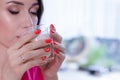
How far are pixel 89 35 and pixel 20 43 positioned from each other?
1444mm

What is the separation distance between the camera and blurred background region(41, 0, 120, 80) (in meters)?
2.05

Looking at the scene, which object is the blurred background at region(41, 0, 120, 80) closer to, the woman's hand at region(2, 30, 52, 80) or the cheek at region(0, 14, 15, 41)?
the cheek at region(0, 14, 15, 41)

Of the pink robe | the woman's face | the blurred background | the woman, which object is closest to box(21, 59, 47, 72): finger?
the woman

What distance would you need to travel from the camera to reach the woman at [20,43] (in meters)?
0.72

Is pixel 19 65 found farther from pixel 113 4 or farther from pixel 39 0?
pixel 113 4

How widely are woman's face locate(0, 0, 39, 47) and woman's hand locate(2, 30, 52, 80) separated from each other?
0.36ft

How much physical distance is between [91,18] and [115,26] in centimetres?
22

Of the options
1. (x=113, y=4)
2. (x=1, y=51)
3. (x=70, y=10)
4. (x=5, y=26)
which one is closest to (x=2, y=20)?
(x=5, y=26)

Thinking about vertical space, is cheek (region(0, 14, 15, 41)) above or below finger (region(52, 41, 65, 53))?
Answer: above

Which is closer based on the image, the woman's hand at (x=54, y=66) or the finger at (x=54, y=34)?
the finger at (x=54, y=34)

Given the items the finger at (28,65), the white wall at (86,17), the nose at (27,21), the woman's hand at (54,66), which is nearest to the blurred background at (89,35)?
the white wall at (86,17)

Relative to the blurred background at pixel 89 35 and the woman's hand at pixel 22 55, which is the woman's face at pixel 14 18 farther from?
the blurred background at pixel 89 35

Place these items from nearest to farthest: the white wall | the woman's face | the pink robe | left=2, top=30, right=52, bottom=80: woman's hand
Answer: left=2, top=30, right=52, bottom=80: woman's hand
the woman's face
the pink robe
the white wall

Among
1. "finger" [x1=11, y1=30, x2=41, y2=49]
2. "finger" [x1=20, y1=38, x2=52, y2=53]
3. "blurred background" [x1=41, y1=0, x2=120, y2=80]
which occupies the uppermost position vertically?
"finger" [x1=11, y1=30, x2=41, y2=49]
